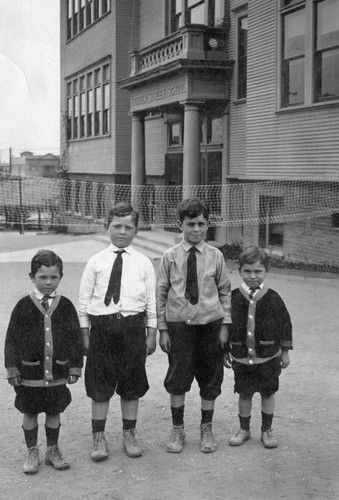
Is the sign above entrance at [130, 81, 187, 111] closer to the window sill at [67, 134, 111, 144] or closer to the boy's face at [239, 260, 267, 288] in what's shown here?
the window sill at [67, 134, 111, 144]

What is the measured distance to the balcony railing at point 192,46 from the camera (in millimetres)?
17172

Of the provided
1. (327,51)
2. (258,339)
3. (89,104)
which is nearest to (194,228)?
(258,339)

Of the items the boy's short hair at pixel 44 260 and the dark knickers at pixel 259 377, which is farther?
the dark knickers at pixel 259 377

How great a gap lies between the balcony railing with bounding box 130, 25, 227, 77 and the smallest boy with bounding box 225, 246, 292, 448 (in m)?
13.0

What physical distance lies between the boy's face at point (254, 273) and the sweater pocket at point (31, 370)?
168 centimetres

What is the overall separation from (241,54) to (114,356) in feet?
45.6

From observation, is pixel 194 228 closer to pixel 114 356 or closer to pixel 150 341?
pixel 150 341

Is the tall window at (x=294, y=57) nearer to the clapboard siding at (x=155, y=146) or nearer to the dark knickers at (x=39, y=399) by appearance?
the clapboard siding at (x=155, y=146)

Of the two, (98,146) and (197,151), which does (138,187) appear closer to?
(197,151)

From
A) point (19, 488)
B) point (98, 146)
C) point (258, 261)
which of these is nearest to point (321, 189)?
point (258, 261)

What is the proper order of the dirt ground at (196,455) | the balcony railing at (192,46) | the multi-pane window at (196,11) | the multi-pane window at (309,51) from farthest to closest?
the multi-pane window at (196,11), the balcony railing at (192,46), the multi-pane window at (309,51), the dirt ground at (196,455)

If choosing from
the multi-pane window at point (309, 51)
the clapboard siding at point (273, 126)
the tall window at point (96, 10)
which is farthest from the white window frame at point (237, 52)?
the tall window at point (96, 10)

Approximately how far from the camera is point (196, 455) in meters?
5.01

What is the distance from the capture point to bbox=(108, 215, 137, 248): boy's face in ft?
16.7
